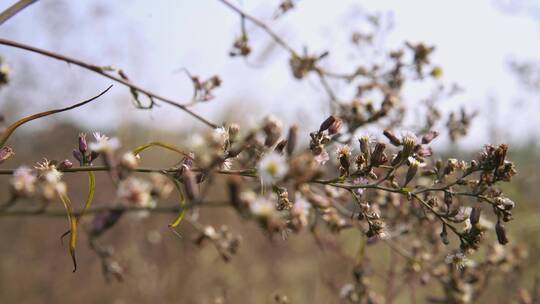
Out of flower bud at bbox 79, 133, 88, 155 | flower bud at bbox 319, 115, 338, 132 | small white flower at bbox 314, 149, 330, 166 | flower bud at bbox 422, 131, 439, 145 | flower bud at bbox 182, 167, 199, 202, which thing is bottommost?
flower bud at bbox 182, 167, 199, 202

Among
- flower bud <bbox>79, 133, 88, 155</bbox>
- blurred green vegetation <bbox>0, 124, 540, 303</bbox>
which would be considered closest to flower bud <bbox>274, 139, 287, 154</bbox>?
flower bud <bbox>79, 133, 88, 155</bbox>

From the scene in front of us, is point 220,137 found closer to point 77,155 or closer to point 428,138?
point 77,155

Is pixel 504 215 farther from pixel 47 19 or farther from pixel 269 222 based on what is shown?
pixel 47 19

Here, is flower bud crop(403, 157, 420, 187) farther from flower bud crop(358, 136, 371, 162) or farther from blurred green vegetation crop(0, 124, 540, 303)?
blurred green vegetation crop(0, 124, 540, 303)

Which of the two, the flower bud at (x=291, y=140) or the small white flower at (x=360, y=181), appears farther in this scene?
the small white flower at (x=360, y=181)

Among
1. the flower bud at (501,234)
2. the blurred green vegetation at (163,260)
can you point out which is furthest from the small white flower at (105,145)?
the blurred green vegetation at (163,260)

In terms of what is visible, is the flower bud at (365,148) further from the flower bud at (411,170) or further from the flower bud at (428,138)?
the flower bud at (428,138)
